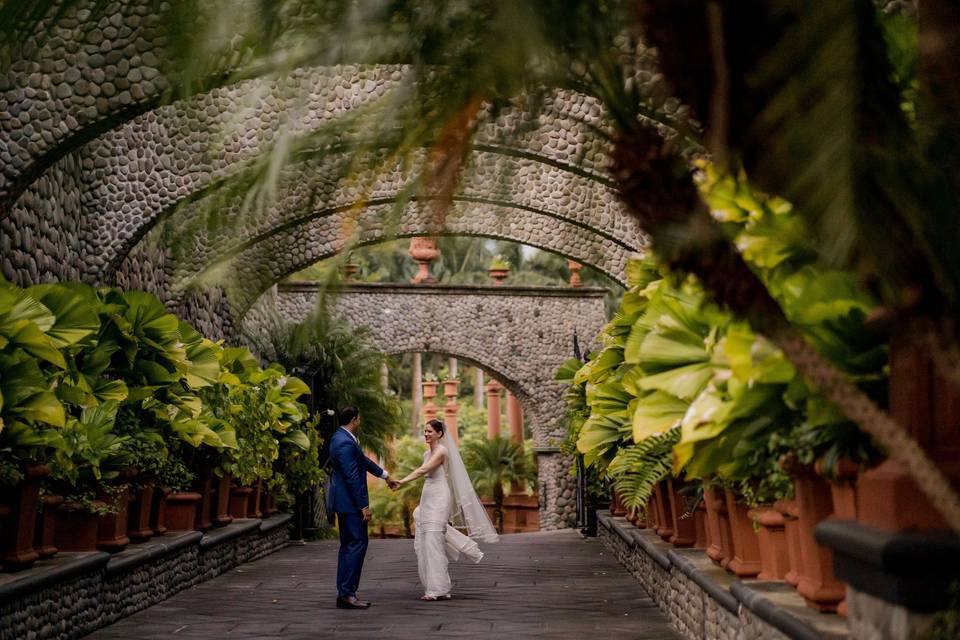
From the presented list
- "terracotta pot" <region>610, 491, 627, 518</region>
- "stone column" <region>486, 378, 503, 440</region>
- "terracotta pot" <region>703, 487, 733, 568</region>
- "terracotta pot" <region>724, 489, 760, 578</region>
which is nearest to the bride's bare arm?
"terracotta pot" <region>703, 487, 733, 568</region>

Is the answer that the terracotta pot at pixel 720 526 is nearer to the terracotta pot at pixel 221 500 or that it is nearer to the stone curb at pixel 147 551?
the stone curb at pixel 147 551

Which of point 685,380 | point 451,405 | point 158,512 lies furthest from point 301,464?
point 451,405

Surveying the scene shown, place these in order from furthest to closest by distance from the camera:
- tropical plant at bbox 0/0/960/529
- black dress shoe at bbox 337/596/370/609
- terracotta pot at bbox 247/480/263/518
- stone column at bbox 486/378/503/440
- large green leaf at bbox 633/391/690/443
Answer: stone column at bbox 486/378/503/440 < terracotta pot at bbox 247/480/263/518 < black dress shoe at bbox 337/596/370/609 < large green leaf at bbox 633/391/690/443 < tropical plant at bbox 0/0/960/529

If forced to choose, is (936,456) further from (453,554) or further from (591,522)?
(591,522)

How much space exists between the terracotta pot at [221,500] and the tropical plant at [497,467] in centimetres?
1180

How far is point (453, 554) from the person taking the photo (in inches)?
363

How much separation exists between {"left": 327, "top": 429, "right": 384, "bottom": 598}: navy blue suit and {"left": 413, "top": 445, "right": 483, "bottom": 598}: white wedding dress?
518 millimetres

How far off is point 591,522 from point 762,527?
1005cm

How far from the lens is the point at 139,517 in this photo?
8516 mm

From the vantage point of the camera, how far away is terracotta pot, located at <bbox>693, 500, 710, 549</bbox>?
23.8 feet

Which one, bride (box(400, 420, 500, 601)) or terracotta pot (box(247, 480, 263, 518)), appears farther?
terracotta pot (box(247, 480, 263, 518))

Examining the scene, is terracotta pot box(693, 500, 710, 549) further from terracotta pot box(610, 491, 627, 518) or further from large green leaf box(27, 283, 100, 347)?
terracotta pot box(610, 491, 627, 518)

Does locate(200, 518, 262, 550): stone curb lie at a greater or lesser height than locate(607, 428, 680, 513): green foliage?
lesser

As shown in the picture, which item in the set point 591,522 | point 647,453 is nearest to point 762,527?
point 647,453
